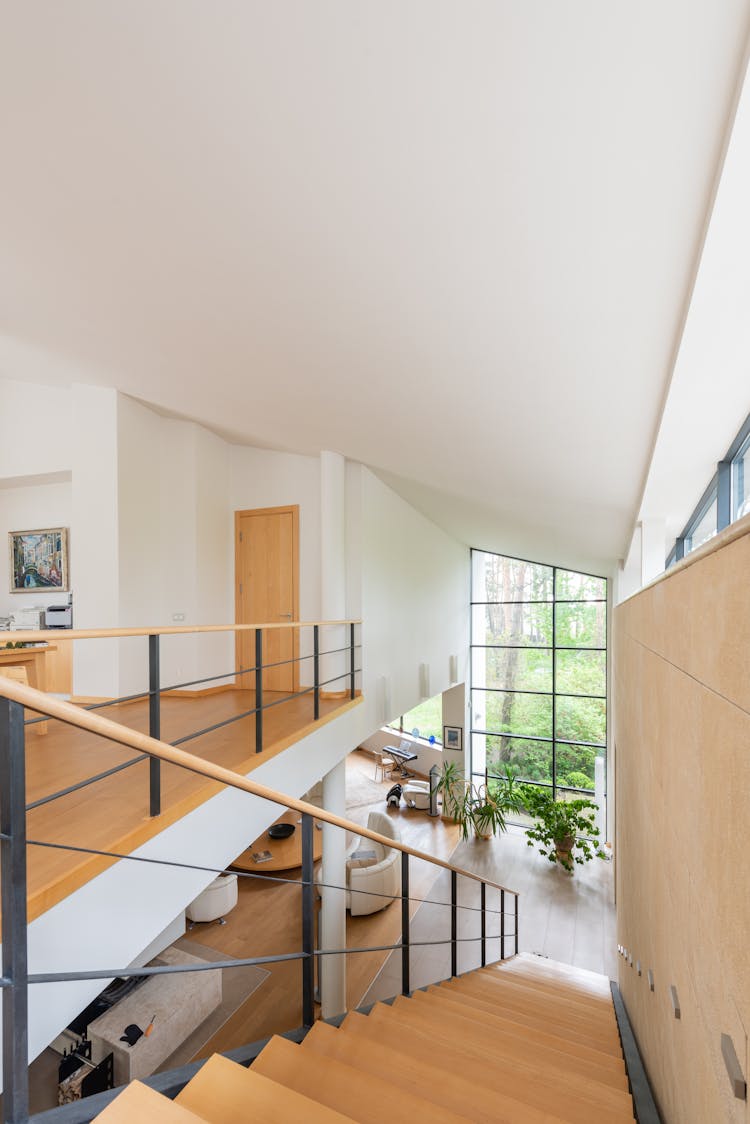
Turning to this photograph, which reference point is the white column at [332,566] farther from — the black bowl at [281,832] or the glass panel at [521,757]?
the glass panel at [521,757]

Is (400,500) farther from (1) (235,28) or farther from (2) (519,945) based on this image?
(1) (235,28)

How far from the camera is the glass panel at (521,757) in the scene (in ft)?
36.7

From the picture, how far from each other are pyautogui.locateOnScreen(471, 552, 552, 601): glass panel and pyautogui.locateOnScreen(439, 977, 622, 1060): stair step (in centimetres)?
858

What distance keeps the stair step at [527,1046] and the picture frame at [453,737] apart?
796cm

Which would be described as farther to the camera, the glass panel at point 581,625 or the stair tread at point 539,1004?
the glass panel at point 581,625

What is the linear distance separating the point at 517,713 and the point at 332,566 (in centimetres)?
758

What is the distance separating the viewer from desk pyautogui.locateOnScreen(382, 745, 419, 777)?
1160 cm

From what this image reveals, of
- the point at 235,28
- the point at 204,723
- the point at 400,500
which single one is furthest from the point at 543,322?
the point at 400,500

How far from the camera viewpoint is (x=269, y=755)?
Result: 348 centimetres

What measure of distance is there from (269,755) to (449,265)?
2871 millimetres

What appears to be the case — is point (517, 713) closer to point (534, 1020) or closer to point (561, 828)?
point (561, 828)

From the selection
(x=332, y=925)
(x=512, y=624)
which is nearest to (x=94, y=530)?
(x=332, y=925)

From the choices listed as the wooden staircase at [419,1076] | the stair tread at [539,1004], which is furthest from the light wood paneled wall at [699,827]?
the stair tread at [539,1004]

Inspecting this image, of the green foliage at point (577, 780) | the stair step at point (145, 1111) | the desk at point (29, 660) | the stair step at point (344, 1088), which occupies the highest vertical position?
the desk at point (29, 660)
